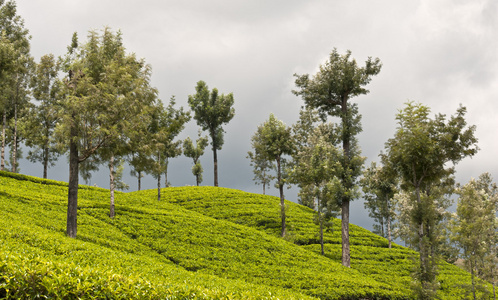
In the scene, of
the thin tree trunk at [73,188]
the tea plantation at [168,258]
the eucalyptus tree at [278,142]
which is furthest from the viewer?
the eucalyptus tree at [278,142]

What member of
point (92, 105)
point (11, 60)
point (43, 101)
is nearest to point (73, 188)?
point (92, 105)

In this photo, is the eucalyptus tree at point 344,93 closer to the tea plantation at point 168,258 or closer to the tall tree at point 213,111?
the tea plantation at point 168,258

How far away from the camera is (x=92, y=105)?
22328 millimetres

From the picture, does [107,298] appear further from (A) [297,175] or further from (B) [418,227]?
(A) [297,175]

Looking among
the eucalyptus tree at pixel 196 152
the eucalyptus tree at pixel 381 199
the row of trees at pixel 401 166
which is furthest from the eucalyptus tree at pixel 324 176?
the eucalyptus tree at pixel 196 152

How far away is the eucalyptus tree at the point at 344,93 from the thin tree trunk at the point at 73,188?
22.0 metres

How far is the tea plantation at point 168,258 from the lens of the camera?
8.55 meters

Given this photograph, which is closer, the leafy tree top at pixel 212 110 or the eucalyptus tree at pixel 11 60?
the eucalyptus tree at pixel 11 60

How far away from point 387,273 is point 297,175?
43.4 feet

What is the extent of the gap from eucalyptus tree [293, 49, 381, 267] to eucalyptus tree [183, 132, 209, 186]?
170ft

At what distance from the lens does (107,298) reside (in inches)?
329

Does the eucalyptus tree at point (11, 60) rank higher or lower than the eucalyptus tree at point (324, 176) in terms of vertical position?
higher

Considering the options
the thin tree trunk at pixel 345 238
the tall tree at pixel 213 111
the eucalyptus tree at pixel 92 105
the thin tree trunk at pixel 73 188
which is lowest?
the thin tree trunk at pixel 345 238

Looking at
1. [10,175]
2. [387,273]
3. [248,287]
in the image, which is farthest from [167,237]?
[10,175]
